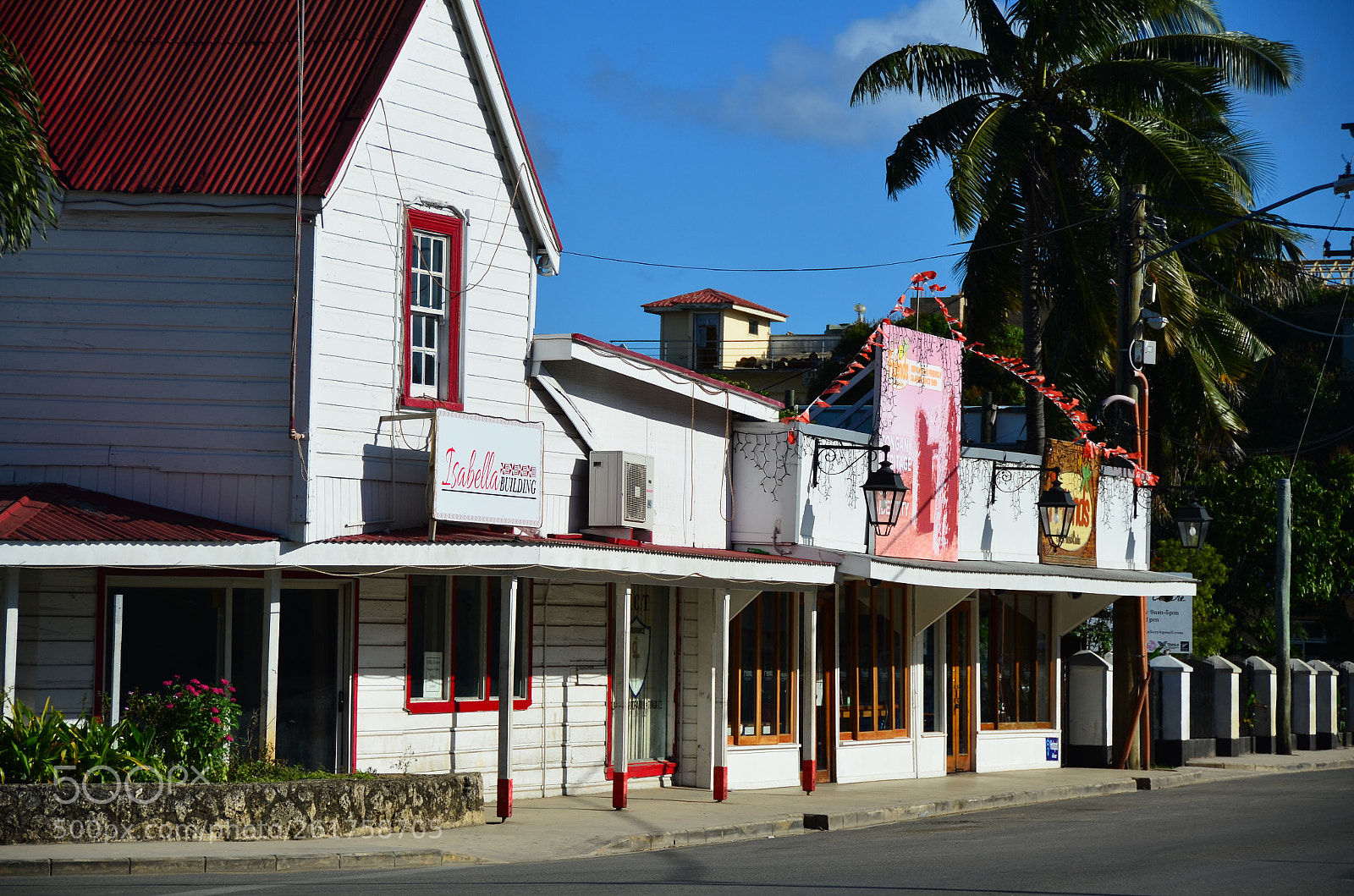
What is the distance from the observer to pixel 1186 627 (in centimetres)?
2661

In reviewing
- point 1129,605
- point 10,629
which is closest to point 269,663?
point 10,629

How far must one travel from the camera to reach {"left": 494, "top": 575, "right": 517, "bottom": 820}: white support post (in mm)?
15190

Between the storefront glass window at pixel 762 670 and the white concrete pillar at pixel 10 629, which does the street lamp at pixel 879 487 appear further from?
the white concrete pillar at pixel 10 629

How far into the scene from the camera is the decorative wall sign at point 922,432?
20.4 m

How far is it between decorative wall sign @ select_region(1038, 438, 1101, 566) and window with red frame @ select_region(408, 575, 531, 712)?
968cm

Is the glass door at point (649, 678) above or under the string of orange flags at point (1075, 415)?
under

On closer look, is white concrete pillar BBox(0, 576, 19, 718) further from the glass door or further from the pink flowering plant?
the glass door

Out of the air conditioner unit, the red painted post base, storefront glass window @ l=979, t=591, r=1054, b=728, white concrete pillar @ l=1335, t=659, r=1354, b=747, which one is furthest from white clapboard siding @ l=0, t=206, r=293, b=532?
white concrete pillar @ l=1335, t=659, r=1354, b=747

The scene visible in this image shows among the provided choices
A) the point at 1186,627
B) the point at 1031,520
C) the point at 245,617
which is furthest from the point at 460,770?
the point at 1186,627

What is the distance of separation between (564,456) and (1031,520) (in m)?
8.89

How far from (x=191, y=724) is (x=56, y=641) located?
1.85 metres

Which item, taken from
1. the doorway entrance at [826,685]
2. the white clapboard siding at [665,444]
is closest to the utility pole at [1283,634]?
the doorway entrance at [826,685]

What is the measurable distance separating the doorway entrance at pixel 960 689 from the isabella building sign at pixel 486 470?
8785 mm

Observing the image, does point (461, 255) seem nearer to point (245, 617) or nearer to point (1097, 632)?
point (245, 617)
